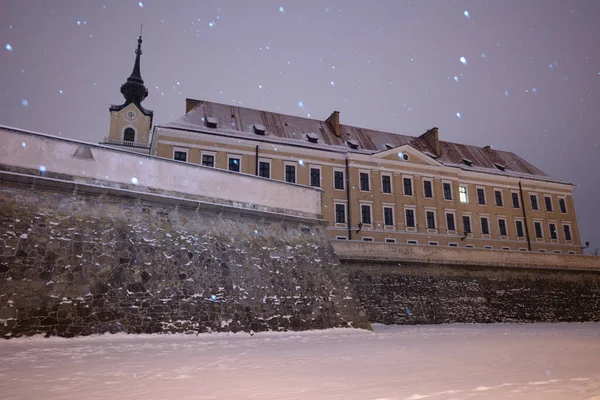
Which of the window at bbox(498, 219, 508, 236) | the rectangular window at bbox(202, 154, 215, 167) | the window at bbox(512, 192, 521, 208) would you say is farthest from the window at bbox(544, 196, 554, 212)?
the rectangular window at bbox(202, 154, 215, 167)

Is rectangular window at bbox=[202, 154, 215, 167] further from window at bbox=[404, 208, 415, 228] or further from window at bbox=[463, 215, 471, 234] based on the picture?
window at bbox=[463, 215, 471, 234]

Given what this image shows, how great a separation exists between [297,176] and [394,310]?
1498 centimetres

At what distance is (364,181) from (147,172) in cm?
2220

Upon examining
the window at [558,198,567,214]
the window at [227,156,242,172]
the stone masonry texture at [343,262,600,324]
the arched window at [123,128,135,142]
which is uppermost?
the arched window at [123,128,135,142]

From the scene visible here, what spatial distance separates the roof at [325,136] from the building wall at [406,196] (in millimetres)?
748

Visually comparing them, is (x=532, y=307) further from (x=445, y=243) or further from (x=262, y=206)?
(x=262, y=206)

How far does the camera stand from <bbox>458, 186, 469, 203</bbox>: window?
3586cm

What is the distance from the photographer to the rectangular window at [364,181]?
1281 inches

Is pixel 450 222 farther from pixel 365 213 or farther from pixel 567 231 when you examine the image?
pixel 567 231

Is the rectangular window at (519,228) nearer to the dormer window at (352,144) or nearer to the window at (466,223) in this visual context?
the window at (466,223)

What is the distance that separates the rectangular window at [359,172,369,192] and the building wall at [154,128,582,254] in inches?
11.7

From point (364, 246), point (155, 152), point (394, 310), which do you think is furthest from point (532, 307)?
point (155, 152)

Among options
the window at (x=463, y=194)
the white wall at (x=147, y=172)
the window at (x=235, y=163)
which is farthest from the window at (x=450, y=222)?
the white wall at (x=147, y=172)

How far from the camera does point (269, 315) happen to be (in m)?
12.5
